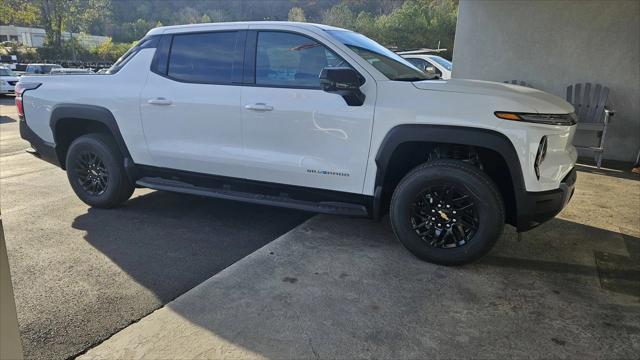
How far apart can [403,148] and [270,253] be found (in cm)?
141

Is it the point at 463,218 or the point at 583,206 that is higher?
the point at 463,218

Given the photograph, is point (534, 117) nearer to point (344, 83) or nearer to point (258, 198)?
point (344, 83)

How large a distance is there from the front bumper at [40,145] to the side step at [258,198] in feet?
3.63

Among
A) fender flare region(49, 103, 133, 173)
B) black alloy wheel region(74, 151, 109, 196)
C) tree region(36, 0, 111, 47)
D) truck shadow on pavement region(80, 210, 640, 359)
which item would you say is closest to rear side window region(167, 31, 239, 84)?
fender flare region(49, 103, 133, 173)

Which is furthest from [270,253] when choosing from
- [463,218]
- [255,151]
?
[463,218]

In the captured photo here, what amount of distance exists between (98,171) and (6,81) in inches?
743

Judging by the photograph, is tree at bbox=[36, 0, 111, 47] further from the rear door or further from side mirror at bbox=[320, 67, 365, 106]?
side mirror at bbox=[320, 67, 365, 106]

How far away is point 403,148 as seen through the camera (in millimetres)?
3686

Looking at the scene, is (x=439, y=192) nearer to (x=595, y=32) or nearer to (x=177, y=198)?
(x=177, y=198)

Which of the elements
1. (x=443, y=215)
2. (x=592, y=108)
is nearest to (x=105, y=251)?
(x=443, y=215)

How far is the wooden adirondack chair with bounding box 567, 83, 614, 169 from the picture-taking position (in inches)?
294

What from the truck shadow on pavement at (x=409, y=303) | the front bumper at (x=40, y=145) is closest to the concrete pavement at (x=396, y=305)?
the truck shadow on pavement at (x=409, y=303)

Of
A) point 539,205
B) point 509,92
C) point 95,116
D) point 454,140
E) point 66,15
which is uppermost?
point 66,15

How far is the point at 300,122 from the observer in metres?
3.80
